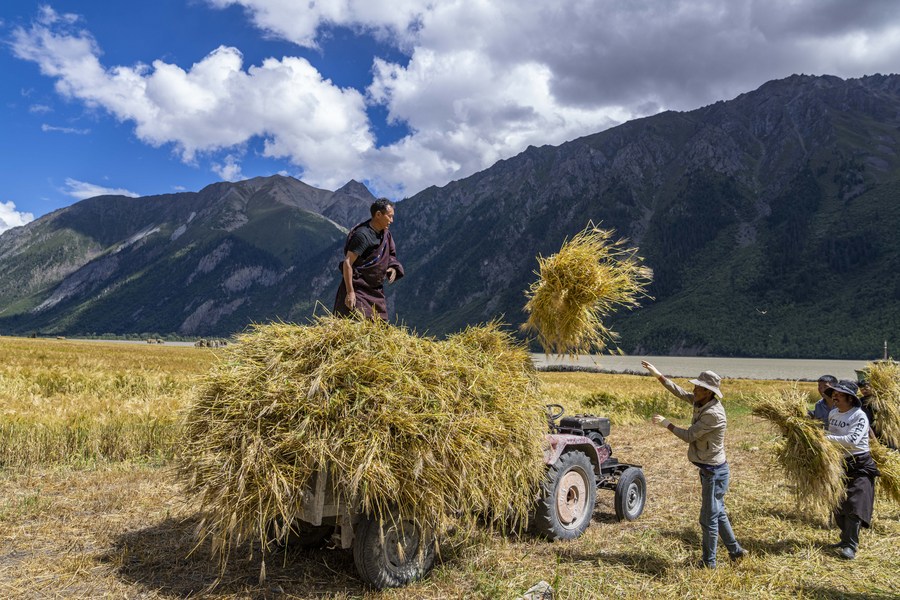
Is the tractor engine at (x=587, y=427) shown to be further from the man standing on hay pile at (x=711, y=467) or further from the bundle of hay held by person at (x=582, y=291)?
the man standing on hay pile at (x=711, y=467)

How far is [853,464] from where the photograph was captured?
5.70m

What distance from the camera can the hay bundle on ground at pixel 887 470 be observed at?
19.4 ft

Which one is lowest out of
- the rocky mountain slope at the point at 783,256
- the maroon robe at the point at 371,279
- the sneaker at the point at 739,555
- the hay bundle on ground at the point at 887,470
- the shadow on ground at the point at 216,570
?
the shadow on ground at the point at 216,570

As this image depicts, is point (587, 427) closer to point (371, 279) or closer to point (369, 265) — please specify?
point (371, 279)

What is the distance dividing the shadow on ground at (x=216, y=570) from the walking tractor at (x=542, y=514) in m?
0.21

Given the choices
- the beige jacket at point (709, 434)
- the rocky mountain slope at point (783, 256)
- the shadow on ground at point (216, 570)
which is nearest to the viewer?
the shadow on ground at point (216, 570)

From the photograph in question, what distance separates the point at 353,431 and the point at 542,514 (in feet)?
8.36

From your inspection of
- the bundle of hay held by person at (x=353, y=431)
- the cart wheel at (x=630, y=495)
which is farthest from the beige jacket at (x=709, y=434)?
the bundle of hay held by person at (x=353, y=431)

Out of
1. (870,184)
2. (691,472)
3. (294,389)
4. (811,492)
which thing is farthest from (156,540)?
(870,184)

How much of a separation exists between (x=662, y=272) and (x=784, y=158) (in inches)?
3436

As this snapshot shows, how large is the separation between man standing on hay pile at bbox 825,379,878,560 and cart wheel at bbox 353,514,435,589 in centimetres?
451

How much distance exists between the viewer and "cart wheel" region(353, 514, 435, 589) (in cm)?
388

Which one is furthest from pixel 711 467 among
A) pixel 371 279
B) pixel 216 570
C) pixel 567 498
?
pixel 216 570

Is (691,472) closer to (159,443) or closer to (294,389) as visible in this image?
(294,389)
